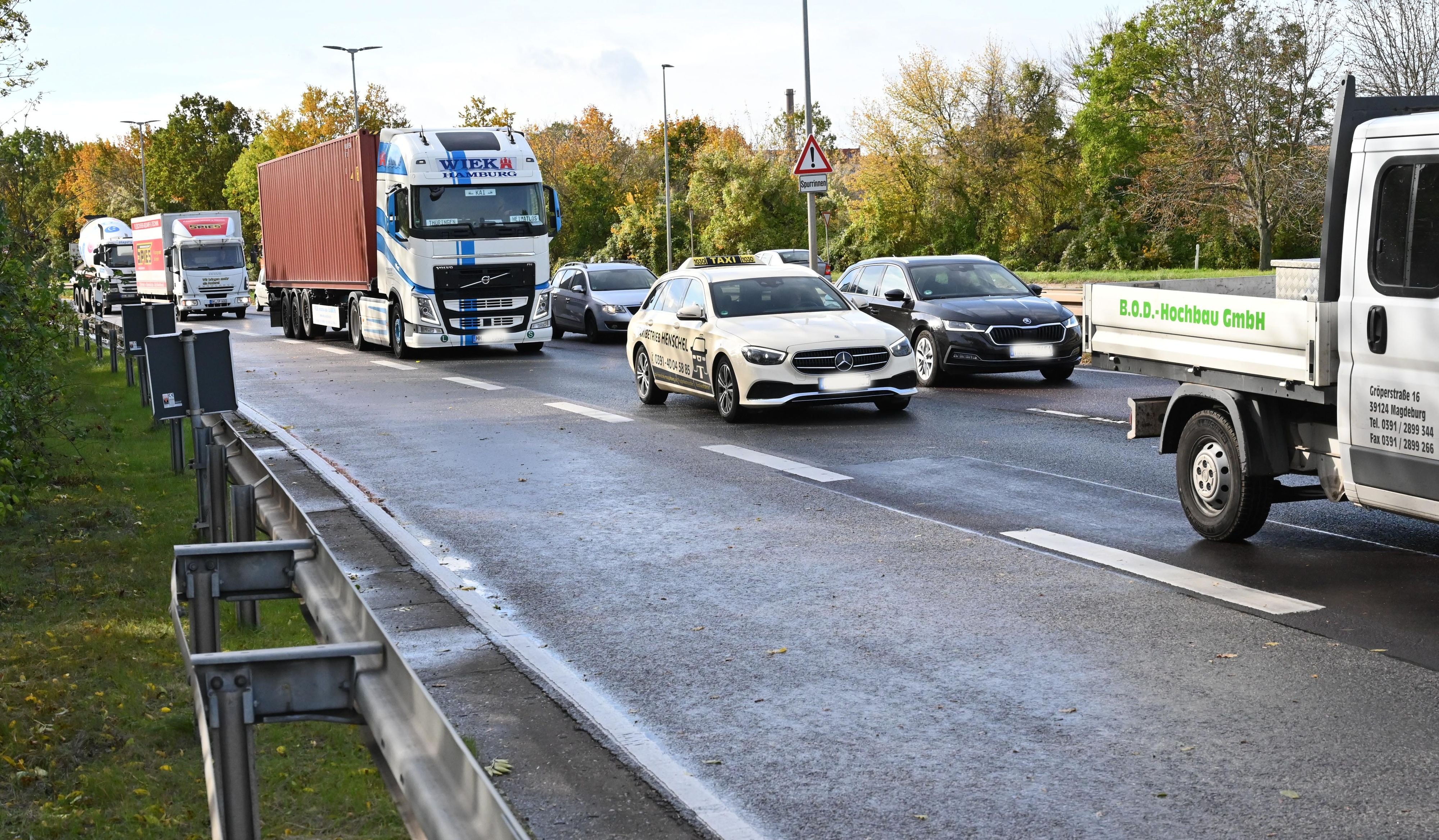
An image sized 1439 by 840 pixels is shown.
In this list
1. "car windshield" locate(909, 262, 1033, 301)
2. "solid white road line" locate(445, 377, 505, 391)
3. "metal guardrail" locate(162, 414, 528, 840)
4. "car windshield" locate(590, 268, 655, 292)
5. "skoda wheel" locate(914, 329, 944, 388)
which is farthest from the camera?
"car windshield" locate(590, 268, 655, 292)

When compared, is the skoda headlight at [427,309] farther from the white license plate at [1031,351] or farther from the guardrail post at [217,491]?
the guardrail post at [217,491]

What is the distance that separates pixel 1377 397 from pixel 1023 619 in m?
1.95

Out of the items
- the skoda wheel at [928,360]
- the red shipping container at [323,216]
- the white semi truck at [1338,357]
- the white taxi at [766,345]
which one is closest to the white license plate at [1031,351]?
the skoda wheel at [928,360]

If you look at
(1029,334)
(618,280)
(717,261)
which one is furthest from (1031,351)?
(717,261)

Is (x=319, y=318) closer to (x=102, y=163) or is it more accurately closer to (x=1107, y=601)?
(x=1107, y=601)

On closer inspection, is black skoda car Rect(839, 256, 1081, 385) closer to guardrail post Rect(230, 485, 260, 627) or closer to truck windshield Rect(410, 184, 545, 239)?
truck windshield Rect(410, 184, 545, 239)

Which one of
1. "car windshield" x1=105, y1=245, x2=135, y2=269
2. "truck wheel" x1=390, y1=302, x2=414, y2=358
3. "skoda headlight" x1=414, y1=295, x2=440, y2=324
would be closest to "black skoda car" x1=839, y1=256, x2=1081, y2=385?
"skoda headlight" x1=414, y1=295, x2=440, y2=324

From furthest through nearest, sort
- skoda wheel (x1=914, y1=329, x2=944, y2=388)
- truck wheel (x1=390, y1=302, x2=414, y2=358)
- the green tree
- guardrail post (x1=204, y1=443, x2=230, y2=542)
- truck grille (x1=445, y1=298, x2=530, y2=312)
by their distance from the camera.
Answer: the green tree → truck wheel (x1=390, y1=302, x2=414, y2=358) → truck grille (x1=445, y1=298, x2=530, y2=312) → skoda wheel (x1=914, y1=329, x2=944, y2=388) → guardrail post (x1=204, y1=443, x2=230, y2=542)

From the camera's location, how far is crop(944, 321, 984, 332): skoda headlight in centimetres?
1794

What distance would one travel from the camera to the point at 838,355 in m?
14.7

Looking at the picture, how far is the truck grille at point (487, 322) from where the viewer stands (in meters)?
25.5

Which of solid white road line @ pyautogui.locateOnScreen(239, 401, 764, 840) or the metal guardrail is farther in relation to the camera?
solid white road line @ pyautogui.locateOnScreen(239, 401, 764, 840)

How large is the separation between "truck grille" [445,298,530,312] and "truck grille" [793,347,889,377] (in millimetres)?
12175

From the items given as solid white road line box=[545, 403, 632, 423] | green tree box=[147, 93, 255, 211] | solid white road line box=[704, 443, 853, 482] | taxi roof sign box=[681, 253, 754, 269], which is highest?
green tree box=[147, 93, 255, 211]
